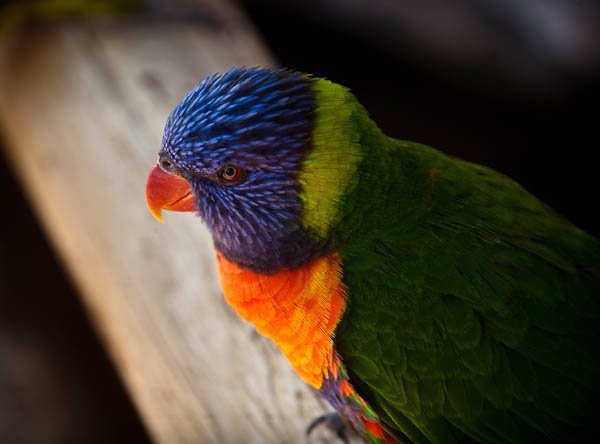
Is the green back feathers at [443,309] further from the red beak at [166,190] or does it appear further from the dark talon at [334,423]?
the red beak at [166,190]

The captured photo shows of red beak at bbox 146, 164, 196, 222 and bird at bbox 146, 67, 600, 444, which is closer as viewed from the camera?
bird at bbox 146, 67, 600, 444

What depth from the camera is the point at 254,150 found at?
68.6 inches

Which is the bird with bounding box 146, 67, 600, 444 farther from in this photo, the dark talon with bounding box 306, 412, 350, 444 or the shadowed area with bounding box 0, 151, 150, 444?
the shadowed area with bounding box 0, 151, 150, 444

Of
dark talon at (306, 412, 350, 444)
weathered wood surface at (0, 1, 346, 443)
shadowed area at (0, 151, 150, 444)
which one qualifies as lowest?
shadowed area at (0, 151, 150, 444)

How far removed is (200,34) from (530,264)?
2082 millimetres

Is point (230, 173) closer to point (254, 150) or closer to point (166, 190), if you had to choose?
point (254, 150)

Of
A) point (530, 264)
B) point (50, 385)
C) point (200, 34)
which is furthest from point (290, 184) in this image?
point (50, 385)

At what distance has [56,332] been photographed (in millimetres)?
3930

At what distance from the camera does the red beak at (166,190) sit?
1972 mm

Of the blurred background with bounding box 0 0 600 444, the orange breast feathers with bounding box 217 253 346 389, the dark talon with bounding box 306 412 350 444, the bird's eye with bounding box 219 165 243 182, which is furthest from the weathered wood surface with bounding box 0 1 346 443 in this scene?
the bird's eye with bounding box 219 165 243 182

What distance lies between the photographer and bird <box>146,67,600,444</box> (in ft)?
5.80

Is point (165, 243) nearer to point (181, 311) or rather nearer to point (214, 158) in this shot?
point (181, 311)

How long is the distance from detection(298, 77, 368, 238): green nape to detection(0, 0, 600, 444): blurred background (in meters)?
1.94

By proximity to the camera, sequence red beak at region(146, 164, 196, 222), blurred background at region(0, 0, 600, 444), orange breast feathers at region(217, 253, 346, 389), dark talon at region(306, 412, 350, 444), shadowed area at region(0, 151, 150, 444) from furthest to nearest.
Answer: blurred background at region(0, 0, 600, 444) → shadowed area at region(0, 151, 150, 444) → dark talon at region(306, 412, 350, 444) → red beak at region(146, 164, 196, 222) → orange breast feathers at region(217, 253, 346, 389)
